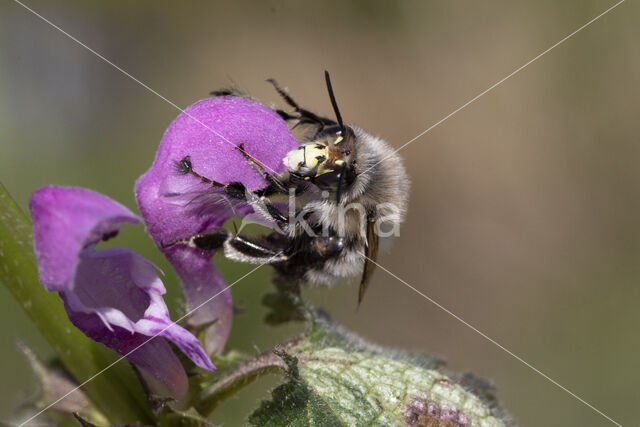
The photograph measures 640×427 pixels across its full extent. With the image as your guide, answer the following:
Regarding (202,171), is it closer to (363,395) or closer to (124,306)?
(124,306)

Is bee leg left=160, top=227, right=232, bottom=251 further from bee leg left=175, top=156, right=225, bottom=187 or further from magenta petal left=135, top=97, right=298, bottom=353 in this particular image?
bee leg left=175, top=156, right=225, bottom=187

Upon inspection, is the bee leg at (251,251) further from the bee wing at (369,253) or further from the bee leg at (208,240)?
the bee wing at (369,253)

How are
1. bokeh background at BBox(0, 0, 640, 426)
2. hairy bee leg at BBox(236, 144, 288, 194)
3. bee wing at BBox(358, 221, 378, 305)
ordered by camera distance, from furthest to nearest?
bokeh background at BBox(0, 0, 640, 426)
bee wing at BBox(358, 221, 378, 305)
hairy bee leg at BBox(236, 144, 288, 194)

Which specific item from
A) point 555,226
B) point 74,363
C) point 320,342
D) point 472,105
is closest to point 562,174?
point 555,226

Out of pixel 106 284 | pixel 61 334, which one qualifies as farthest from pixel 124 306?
pixel 61 334

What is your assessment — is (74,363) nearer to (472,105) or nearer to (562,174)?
(562,174)

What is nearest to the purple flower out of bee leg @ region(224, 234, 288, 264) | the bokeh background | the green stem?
the green stem
